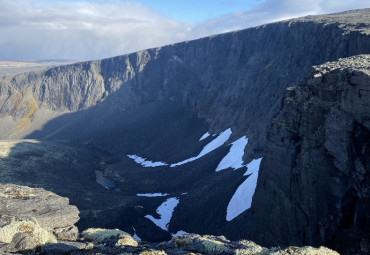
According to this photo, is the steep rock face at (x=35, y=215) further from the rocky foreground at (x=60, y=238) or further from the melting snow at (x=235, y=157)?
the melting snow at (x=235, y=157)

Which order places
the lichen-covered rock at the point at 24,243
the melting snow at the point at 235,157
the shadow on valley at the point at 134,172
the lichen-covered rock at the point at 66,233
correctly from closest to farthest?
the lichen-covered rock at the point at 24,243
the lichen-covered rock at the point at 66,233
the shadow on valley at the point at 134,172
the melting snow at the point at 235,157

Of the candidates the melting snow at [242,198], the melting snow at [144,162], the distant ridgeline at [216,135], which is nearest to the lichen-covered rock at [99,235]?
the distant ridgeline at [216,135]

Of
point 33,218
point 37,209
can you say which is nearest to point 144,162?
point 37,209

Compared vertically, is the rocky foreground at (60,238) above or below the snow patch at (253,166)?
above

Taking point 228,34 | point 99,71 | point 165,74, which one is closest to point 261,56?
point 228,34

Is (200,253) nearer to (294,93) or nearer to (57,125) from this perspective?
(294,93)

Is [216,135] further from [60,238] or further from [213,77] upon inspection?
[60,238]

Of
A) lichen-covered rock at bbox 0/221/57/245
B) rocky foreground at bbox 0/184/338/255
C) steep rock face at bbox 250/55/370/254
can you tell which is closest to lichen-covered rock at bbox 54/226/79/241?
rocky foreground at bbox 0/184/338/255
